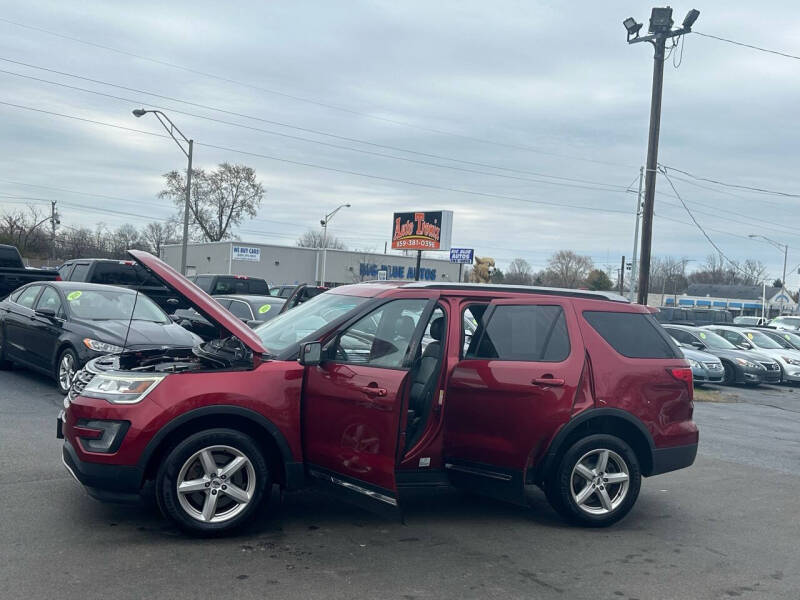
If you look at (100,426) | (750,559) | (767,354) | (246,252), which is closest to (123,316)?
(100,426)

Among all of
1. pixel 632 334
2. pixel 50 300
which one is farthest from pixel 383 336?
pixel 50 300

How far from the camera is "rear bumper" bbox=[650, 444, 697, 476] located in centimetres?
647

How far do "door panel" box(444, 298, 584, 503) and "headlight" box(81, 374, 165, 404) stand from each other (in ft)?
7.14

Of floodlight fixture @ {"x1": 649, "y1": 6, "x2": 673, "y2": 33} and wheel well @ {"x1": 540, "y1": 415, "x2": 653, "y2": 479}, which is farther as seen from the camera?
floodlight fixture @ {"x1": 649, "y1": 6, "x2": 673, "y2": 33}

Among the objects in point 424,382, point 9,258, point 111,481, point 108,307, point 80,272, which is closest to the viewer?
point 111,481

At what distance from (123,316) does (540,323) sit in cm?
730

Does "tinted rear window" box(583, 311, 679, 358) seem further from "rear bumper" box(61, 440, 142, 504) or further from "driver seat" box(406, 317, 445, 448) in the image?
"rear bumper" box(61, 440, 142, 504)

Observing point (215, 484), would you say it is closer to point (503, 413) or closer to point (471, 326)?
point (503, 413)

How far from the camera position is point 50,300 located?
38.4 feet

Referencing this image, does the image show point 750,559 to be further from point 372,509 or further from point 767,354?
point 767,354

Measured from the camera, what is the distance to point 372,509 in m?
5.26

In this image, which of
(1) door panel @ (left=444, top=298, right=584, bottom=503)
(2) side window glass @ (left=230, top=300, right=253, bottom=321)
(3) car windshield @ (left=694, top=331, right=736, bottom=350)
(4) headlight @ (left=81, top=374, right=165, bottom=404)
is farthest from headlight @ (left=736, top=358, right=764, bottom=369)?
(4) headlight @ (left=81, top=374, right=165, bottom=404)

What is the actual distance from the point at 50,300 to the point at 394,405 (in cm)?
816

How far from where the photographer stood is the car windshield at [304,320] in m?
6.07
